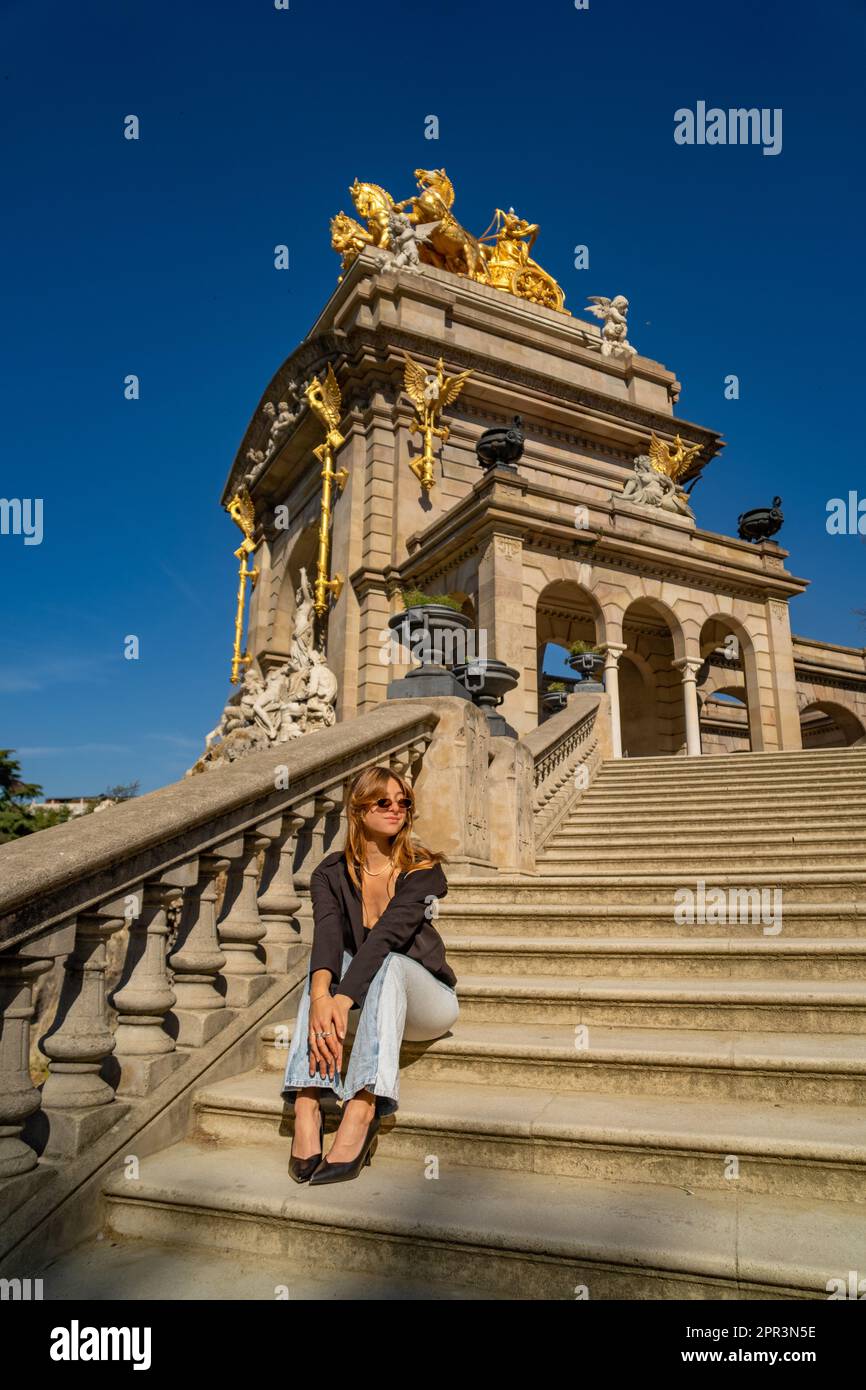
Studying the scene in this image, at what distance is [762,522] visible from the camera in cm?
1992

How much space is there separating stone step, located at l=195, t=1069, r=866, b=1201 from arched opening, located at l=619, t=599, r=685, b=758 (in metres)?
18.6

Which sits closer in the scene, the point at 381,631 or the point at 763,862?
the point at 763,862

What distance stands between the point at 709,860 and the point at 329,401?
18.9m

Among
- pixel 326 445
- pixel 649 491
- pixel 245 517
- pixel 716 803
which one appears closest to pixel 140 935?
pixel 716 803

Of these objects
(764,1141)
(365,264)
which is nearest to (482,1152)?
(764,1141)

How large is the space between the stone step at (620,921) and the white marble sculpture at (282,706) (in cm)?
1224

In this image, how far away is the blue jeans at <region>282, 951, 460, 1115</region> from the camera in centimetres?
283

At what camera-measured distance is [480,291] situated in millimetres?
24906

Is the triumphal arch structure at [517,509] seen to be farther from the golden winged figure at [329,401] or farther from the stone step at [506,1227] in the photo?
the stone step at [506,1227]

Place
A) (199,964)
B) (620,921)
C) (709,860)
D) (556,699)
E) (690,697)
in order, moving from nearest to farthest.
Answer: (199,964) → (620,921) → (709,860) → (556,699) → (690,697)

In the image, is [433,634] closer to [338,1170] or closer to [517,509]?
[338,1170]
